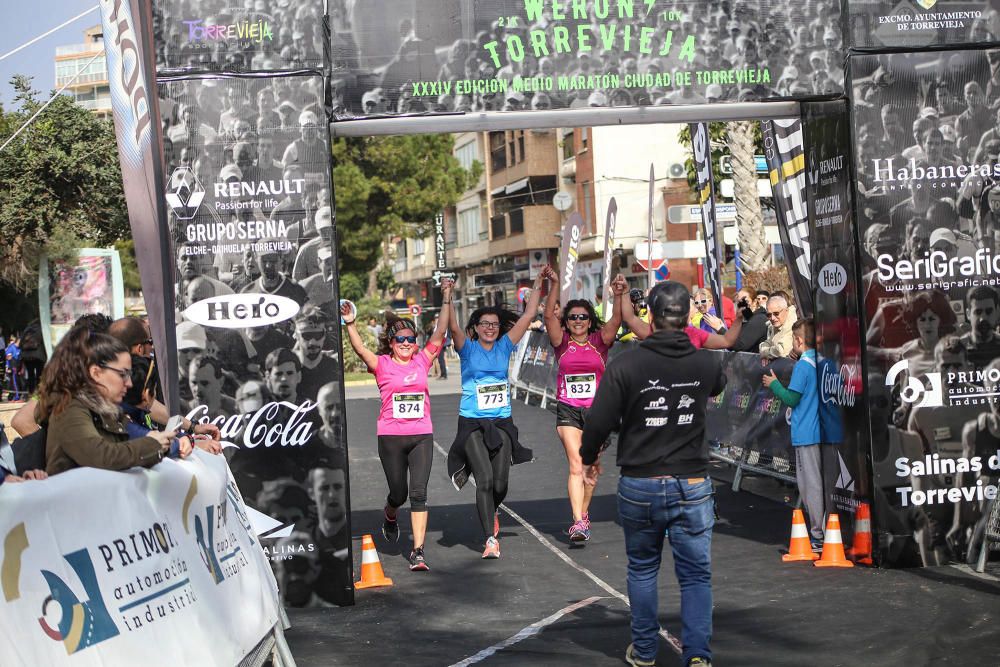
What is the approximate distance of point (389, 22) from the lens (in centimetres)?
838

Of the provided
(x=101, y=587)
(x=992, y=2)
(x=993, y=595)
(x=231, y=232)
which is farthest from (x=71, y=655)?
(x=992, y=2)

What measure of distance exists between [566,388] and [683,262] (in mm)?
36701

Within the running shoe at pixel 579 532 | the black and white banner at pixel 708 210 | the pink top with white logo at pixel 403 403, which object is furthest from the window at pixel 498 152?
the pink top with white logo at pixel 403 403

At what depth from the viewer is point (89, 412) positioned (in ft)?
17.0

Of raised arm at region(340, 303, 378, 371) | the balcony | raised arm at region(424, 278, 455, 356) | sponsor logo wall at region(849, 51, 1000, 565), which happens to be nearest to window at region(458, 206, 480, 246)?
the balcony

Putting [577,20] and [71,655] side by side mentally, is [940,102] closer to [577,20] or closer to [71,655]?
[577,20]

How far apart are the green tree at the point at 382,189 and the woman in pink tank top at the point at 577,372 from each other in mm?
32713

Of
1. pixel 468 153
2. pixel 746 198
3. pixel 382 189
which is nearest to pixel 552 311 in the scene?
pixel 746 198

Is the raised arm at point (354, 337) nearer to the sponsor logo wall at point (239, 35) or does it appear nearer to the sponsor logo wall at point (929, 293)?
the sponsor logo wall at point (239, 35)

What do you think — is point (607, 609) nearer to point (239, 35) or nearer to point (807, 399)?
point (807, 399)

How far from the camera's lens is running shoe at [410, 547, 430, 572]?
30.5ft

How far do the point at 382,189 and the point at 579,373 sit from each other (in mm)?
35203

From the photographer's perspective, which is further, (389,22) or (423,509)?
(423,509)

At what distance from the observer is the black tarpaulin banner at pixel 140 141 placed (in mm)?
6820
